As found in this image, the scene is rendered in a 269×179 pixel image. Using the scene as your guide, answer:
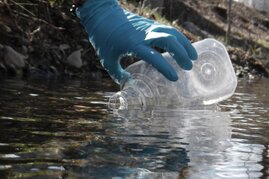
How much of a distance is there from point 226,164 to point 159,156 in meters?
0.31

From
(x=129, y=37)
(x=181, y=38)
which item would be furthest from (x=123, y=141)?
(x=181, y=38)

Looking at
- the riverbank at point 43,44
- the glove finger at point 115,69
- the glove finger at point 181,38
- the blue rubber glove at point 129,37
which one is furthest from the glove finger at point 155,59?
the riverbank at point 43,44

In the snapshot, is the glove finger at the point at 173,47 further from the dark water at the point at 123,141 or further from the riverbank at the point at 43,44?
the riverbank at the point at 43,44

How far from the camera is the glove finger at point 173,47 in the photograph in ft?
11.9

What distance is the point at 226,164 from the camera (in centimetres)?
252

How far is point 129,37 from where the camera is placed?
366 centimetres

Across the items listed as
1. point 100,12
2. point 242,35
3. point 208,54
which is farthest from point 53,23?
point 242,35

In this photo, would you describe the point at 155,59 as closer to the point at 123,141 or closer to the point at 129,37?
the point at 129,37

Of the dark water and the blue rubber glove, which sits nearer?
the dark water

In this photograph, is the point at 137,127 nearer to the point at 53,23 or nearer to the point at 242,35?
the point at 53,23

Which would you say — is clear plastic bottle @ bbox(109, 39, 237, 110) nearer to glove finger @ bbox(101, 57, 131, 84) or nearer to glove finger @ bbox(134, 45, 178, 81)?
glove finger @ bbox(101, 57, 131, 84)

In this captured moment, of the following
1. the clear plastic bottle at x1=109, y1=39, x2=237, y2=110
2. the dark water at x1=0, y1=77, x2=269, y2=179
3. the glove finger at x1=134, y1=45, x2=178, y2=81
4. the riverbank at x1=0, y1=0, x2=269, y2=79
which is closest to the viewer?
the dark water at x1=0, y1=77, x2=269, y2=179

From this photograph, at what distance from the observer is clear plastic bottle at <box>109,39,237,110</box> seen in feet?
13.6

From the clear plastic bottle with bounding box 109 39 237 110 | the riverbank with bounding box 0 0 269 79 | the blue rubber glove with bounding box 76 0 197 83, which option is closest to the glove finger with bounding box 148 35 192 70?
the blue rubber glove with bounding box 76 0 197 83
